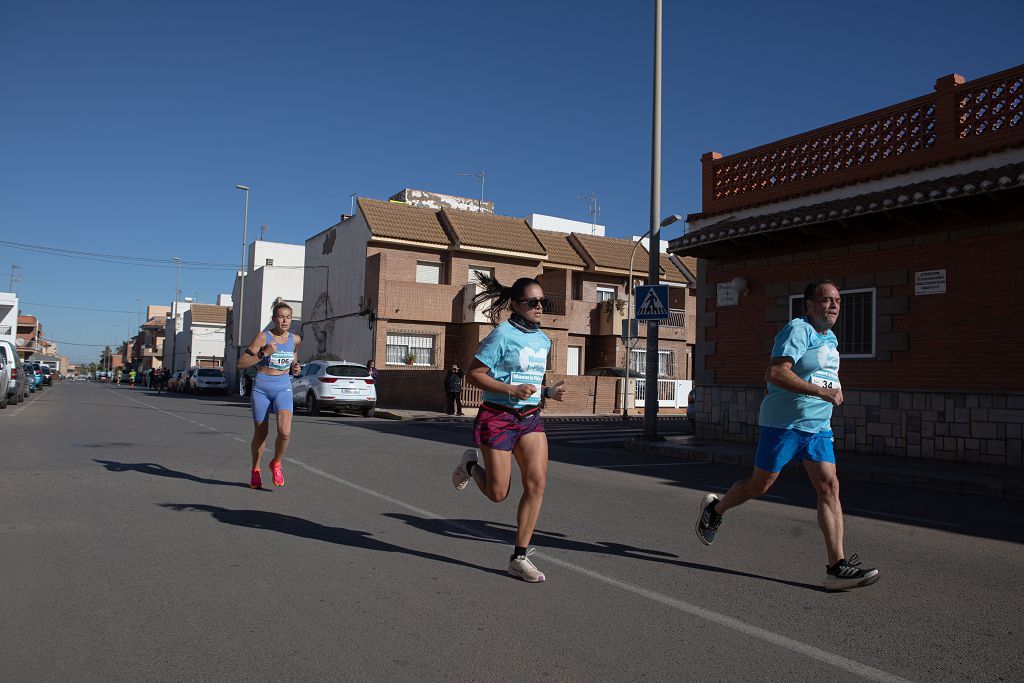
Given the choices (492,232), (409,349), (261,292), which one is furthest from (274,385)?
(261,292)

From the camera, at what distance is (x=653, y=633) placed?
12.9 ft

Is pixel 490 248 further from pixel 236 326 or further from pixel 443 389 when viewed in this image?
pixel 236 326

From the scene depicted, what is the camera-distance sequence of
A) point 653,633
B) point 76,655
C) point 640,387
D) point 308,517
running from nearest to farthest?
point 76,655, point 653,633, point 308,517, point 640,387

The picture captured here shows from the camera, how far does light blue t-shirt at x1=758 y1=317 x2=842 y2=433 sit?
4906 millimetres

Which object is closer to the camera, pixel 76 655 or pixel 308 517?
pixel 76 655

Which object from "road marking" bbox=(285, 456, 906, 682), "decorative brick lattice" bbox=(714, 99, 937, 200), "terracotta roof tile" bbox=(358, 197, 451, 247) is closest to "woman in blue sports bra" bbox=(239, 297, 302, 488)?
"road marking" bbox=(285, 456, 906, 682)

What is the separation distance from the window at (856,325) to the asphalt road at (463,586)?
4.58m

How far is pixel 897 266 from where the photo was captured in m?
12.9

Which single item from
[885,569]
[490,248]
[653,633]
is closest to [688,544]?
[885,569]

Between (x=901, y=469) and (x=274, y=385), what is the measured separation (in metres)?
8.08

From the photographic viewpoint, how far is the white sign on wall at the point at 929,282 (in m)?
12.2

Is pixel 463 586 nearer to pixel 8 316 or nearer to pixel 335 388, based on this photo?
pixel 335 388

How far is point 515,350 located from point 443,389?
22592mm

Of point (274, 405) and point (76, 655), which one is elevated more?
point (274, 405)
